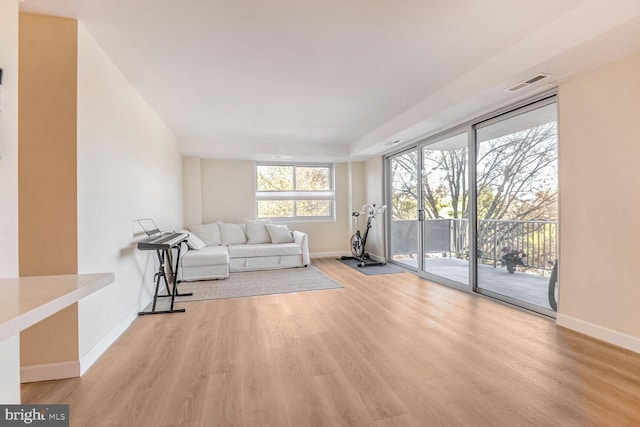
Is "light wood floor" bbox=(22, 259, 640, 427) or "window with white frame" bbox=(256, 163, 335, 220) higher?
"window with white frame" bbox=(256, 163, 335, 220)

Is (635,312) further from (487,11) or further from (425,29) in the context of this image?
(425,29)

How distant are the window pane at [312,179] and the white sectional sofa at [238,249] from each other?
1.22 m

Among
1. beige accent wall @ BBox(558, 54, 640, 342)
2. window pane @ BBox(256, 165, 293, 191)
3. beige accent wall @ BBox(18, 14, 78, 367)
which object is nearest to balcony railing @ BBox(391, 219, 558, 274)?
beige accent wall @ BBox(558, 54, 640, 342)

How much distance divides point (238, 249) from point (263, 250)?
0.44 meters

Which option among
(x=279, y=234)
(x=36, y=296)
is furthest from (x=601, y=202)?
(x=279, y=234)

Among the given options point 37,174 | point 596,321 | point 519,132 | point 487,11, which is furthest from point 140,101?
point 596,321

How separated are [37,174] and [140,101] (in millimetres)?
1761

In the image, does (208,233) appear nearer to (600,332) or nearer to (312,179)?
(312,179)

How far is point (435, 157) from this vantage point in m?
4.57

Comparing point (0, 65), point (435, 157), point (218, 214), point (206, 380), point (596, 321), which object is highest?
point (435, 157)

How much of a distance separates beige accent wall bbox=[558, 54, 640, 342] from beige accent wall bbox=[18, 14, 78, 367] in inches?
156

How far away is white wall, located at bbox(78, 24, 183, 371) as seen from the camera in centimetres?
209

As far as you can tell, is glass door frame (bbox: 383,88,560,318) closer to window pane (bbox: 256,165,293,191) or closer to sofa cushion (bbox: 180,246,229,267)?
window pane (bbox: 256,165,293,191)

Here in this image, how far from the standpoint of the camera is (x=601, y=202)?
7.97 feet
